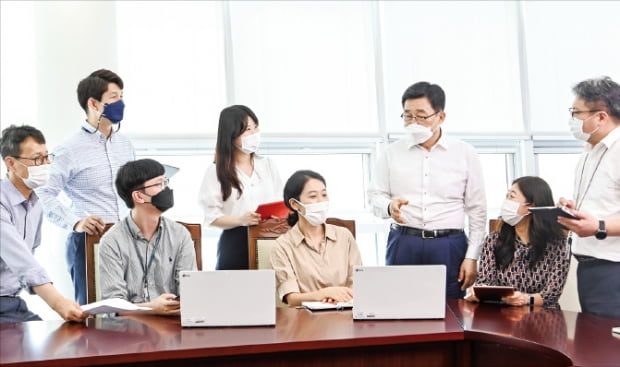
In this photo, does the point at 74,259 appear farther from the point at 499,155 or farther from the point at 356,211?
the point at 499,155

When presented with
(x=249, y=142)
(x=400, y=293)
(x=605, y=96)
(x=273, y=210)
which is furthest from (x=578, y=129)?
(x=249, y=142)

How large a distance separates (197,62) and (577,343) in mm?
3059

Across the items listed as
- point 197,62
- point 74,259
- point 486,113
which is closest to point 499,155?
point 486,113

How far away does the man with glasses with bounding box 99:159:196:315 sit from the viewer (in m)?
2.71

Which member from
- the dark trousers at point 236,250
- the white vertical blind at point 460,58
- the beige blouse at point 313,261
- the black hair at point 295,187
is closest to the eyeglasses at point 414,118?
the black hair at point 295,187

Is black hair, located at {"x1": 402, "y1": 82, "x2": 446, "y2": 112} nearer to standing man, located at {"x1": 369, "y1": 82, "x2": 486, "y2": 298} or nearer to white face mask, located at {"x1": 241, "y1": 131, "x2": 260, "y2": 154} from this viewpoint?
standing man, located at {"x1": 369, "y1": 82, "x2": 486, "y2": 298}

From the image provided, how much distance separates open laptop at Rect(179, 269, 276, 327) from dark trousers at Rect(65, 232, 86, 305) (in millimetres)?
1150

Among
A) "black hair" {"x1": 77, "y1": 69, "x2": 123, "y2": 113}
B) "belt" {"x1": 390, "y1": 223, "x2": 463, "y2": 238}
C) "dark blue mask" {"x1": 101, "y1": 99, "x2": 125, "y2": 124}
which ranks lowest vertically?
"belt" {"x1": 390, "y1": 223, "x2": 463, "y2": 238}

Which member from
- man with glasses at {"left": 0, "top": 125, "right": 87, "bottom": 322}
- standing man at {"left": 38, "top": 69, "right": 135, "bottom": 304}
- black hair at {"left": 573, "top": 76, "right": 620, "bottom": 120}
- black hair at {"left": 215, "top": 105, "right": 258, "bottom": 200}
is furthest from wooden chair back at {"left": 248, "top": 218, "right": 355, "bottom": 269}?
black hair at {"left": 573, "top": 76, "right": 620, "bottom": 120}

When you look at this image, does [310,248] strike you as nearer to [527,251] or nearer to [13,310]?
[527,251]

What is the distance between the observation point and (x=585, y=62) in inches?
202

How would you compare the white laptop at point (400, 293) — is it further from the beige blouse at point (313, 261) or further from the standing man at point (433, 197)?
the standing man at point (433, 197)

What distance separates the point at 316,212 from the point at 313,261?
202 millimetres

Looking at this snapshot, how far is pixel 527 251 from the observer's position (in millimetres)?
2955
